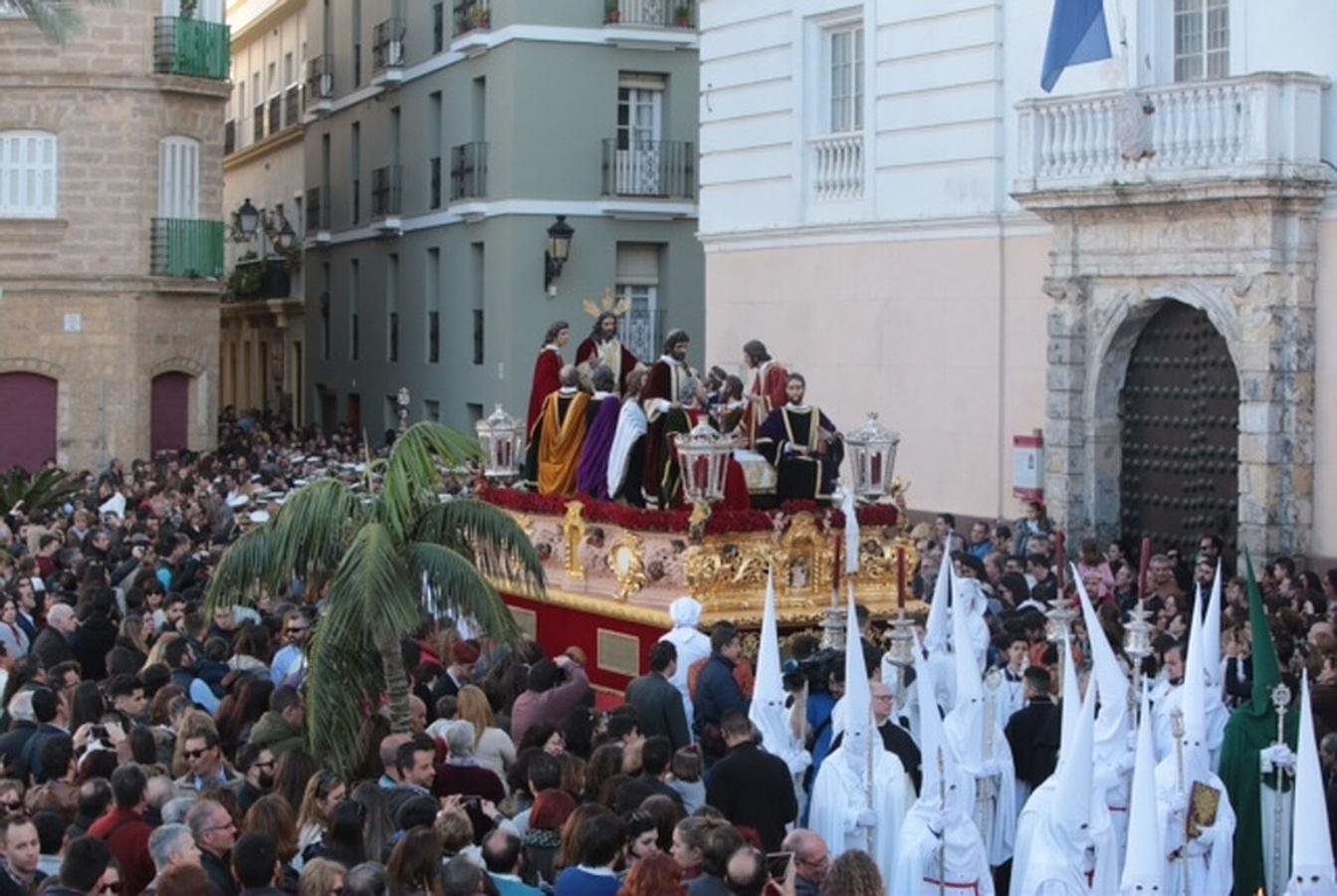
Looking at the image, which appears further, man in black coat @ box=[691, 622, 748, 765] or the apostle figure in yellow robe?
the apostle figure in yellow robe

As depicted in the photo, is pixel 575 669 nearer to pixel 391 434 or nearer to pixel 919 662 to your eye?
pixel 919 662

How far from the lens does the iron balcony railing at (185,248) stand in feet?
Result: 111

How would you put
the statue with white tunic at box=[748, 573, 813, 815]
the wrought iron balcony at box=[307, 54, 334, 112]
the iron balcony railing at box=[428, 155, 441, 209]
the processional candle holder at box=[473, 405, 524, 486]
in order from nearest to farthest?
the statue with white tunic at box=[748, 573, 813, 815] → the processional candle holder at box=[473, 405, 524, 486] → the iron balcony railing at box=[428, 155, 441, 209] → the wrought iron balcony at box=[307, 54, 334, 112]

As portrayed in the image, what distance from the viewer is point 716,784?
428 inches

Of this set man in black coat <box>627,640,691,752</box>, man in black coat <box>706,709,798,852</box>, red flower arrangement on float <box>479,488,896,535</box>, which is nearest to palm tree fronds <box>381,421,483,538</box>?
man in black coat <box>627,640,691,752</box>

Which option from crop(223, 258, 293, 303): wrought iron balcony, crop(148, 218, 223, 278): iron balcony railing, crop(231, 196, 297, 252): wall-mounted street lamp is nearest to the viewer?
crop(148, 218, 223, 278): iron balcony railing

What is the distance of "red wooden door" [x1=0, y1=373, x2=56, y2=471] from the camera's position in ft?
108

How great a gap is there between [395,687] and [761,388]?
21.8 ft

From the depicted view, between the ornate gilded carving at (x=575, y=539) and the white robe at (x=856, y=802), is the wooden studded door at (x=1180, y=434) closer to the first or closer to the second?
the ornate gilded carving at (x=575, y=539)

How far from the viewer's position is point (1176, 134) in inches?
821

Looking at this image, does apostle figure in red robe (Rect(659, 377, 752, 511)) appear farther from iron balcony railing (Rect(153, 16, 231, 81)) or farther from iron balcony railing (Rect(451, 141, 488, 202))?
iron balcony railing (Rect(153, 16, 231, 81))

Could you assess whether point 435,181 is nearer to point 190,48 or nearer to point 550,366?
point 190,48

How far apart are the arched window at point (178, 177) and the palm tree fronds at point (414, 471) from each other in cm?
2212

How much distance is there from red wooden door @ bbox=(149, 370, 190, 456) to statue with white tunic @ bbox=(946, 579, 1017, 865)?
23.8 metres
